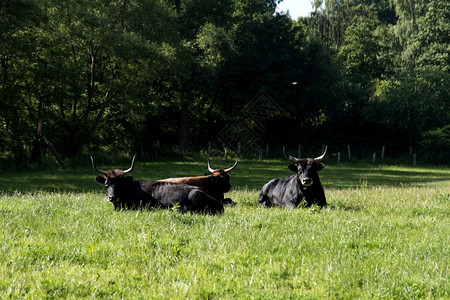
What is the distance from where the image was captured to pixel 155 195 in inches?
408

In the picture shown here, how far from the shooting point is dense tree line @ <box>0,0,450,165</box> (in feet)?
94.3

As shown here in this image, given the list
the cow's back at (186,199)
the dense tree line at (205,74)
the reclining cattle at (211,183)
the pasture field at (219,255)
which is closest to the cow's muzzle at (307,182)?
the pasture field at (219,255)

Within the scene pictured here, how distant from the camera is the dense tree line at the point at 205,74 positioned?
94.3 feet

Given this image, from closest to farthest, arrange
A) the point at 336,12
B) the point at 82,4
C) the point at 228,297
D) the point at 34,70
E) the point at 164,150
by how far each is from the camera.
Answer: the point at 228,297 < the point at 34,70 < the point at 82,4 < the point at 164,150 < the point at 336,12

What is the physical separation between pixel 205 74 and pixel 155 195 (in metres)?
29.3

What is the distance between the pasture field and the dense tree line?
20.5m

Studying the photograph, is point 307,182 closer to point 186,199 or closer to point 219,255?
point 186,199

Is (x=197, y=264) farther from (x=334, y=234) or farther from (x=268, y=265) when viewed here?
(x=334, y=234)

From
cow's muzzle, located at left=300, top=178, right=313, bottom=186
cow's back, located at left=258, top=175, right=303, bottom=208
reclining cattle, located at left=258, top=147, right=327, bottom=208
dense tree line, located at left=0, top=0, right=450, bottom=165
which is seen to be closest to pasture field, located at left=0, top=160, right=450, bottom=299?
cow's muzzle, located at left=300, top=178, right=313, bottom=186

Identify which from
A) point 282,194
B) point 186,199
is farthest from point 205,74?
point 186,199

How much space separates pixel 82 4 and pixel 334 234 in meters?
27.0

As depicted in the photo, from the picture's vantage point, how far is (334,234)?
726 centimetres

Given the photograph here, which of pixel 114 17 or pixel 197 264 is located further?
pixel 114 17

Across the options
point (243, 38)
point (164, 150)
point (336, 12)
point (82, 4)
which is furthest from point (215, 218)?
point (336, 12)
